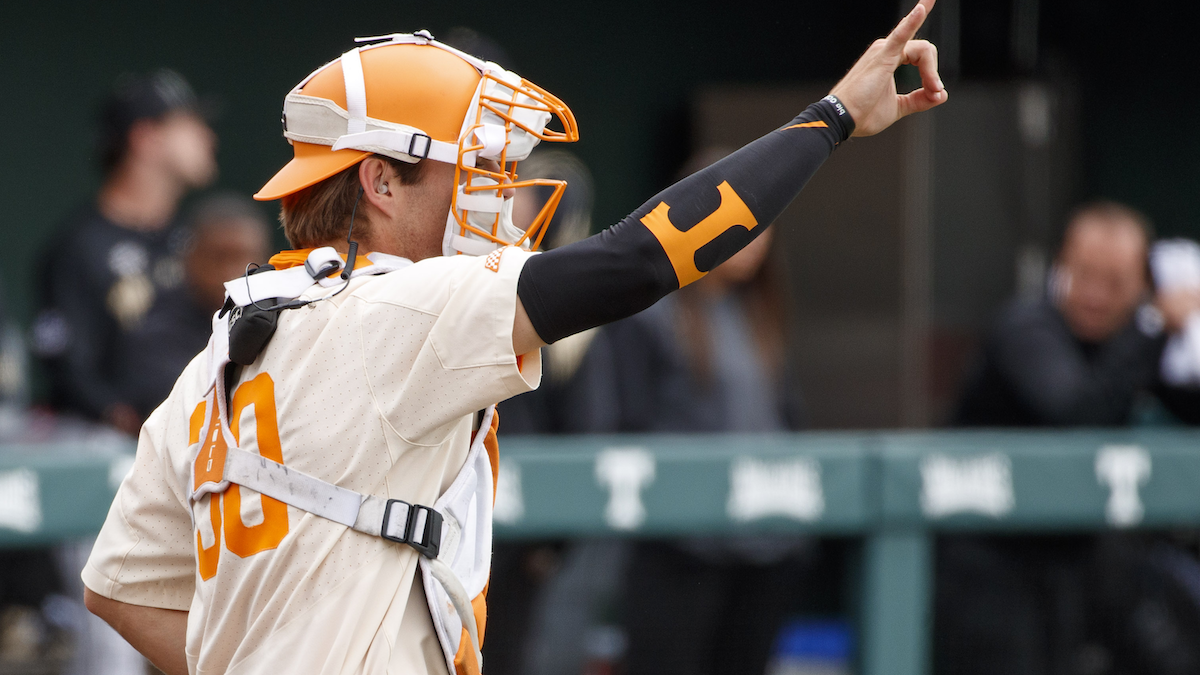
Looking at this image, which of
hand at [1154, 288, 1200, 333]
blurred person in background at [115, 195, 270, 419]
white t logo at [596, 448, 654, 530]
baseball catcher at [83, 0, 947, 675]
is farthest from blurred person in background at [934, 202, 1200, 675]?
baseball catcher at [83, 0, 947, 675]

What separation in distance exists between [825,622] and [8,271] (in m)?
4.45

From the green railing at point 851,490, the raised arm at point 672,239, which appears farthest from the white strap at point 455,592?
the green railing at point 851,490

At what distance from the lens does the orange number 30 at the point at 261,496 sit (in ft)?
A: 5.76

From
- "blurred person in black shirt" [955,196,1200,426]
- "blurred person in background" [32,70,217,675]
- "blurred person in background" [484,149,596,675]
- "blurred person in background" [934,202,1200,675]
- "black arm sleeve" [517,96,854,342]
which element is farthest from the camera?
"blurred person in background" [32,70,217,675]

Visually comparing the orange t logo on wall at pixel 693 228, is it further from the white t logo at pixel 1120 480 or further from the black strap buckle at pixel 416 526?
the white t logo at pixel 1120 480

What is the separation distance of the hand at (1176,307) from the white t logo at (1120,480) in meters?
0.80

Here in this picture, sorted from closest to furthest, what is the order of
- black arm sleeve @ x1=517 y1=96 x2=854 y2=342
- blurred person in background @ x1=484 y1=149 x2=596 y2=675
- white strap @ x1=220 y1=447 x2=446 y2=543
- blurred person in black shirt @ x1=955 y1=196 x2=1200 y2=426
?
black arm sleeve @ x1=517 y1=96 x2=854 y2=342, white strap @ x1=220 y1=447 x2=446 y2=543, blurred person in background @ x1=484 y1=149 x2=596 y2=675, blurred person in black shirt @ x1=955 y1=196 x2=1200 y2=426

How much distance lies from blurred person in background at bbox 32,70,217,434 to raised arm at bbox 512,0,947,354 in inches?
123

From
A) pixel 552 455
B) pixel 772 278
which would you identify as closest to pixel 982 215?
pixel 772 278

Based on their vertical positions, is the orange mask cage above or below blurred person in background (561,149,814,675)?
above

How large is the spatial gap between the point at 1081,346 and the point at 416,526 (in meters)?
3.21

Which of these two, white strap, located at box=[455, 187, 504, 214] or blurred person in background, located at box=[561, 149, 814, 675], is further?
blurred person in background, located at box=[561, 149, 814, 675]

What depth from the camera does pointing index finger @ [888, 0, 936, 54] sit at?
1.76 meters

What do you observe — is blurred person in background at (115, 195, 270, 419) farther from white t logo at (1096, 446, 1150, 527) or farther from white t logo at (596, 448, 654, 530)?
white t logo at (1096, 446, 1150, 527)
